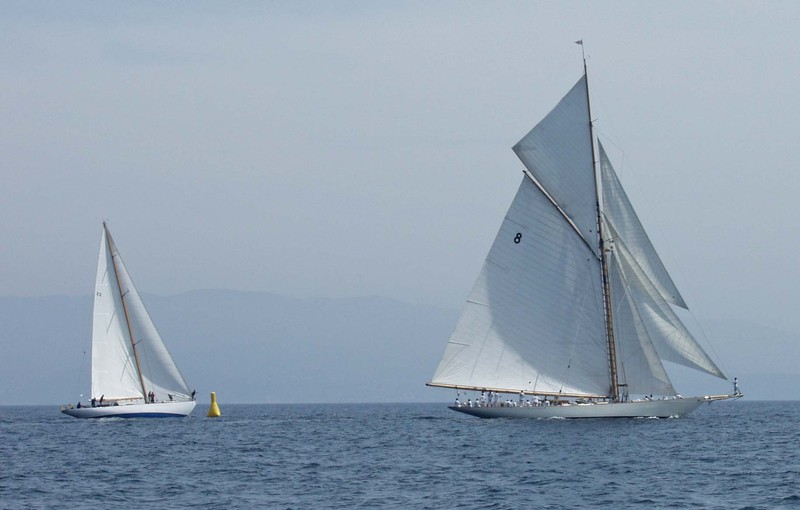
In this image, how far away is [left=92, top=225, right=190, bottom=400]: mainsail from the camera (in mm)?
102625

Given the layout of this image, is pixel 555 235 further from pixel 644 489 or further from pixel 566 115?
pixel 644 489

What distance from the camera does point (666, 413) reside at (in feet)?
291

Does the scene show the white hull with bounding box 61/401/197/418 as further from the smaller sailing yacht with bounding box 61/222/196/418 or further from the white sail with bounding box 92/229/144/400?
the white sail with bounding box 92/229/144/400

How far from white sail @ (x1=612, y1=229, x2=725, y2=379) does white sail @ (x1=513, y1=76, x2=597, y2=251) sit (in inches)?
121

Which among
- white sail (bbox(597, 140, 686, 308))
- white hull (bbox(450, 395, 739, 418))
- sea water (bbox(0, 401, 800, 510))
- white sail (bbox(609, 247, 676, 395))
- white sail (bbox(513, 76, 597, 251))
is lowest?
sea water (bbox(0, 401, 800, 510))

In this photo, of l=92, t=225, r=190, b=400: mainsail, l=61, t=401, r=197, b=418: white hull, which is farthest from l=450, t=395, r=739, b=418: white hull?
l=92, t=225, r=190, b=400: mainsail

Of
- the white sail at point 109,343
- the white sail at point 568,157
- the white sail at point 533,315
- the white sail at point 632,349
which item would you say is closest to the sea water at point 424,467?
the white sail at point 632,349

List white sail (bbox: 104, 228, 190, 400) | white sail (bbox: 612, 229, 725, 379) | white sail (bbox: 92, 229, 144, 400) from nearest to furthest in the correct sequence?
1. white sail (bbox: 612, 229, 725, 379)
2. white sail (bbox: 92, 229, 144, 400)
3. white sail (bbox: 104, 228, 190, 400)

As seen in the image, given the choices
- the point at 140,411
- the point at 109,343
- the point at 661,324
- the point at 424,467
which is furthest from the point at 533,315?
the point at 109,343

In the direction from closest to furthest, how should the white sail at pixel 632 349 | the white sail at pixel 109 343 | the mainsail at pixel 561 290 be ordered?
the white sail at pixel 632 349, the mainsail at pixel 561 290, the white sail at pixel 109 343

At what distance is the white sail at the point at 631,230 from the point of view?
8012cm

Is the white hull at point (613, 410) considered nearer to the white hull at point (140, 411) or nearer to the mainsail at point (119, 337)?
the white hull at point (140, 411)

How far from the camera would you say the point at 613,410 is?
8519 cm

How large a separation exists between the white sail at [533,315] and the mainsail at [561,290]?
66 mm
